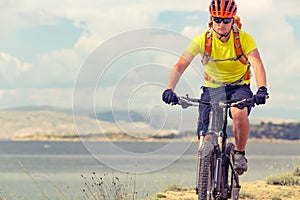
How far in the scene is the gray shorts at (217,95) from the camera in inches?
322

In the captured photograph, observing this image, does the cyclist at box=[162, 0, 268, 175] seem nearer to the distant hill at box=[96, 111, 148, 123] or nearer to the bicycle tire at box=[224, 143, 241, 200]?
the bicycle tire at box=[224, 143, 241, 200]

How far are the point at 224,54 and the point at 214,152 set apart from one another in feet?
3.82

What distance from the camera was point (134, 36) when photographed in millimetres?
8633

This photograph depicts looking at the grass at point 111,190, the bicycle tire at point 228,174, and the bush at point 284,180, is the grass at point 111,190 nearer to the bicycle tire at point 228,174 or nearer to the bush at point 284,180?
the bicycle tire at point 228,174

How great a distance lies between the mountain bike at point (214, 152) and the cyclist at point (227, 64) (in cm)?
24

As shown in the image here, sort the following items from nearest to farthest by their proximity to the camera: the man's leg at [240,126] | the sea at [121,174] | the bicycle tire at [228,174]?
the bicycle tire at [228,174], the man's leg at [240,126], the sea at [121,174]

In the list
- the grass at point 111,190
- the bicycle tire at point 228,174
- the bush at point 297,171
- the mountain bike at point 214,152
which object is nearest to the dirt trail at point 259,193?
the grass at point 111,190

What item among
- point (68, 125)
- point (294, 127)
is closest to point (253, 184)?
point (294, 127)

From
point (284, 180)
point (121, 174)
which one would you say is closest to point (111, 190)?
point (284, 180)

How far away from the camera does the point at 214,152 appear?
7703mm

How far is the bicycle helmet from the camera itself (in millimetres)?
7930

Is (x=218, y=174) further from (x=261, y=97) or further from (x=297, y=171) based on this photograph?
(x=297, y=171)

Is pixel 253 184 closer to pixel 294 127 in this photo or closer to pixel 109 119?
pixel 109 119

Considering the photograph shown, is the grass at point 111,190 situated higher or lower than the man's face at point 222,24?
lower
